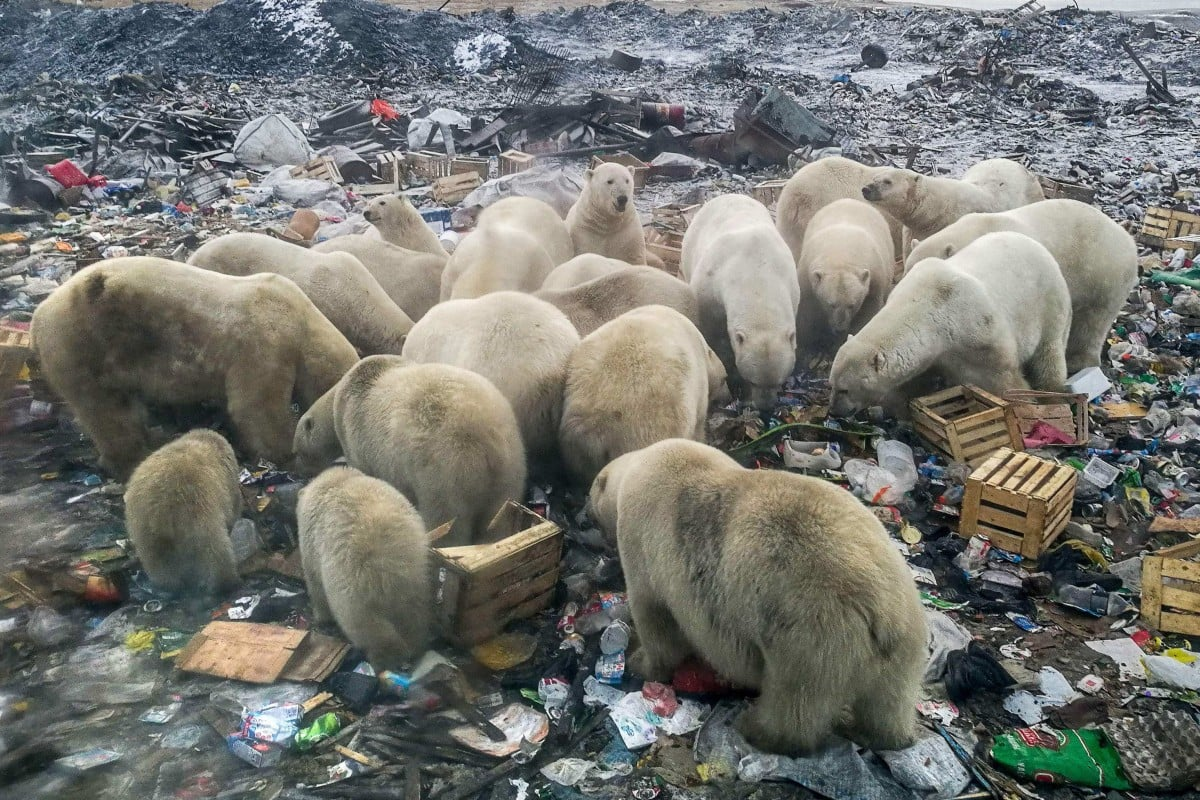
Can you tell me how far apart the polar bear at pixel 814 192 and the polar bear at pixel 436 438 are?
17.7 ft

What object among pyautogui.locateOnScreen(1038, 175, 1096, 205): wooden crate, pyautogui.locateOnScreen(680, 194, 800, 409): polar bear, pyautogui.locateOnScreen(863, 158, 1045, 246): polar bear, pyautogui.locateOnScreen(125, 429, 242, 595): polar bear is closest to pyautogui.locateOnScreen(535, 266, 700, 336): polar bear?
pyautogui.locateOnScreen(680, 194, 800, 409): polar bear

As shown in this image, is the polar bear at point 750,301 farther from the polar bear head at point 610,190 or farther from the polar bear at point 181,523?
the polar bear at point 181,523

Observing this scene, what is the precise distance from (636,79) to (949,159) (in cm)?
1266

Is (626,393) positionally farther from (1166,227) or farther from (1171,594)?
(1166,227)

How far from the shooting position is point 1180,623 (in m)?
4.64

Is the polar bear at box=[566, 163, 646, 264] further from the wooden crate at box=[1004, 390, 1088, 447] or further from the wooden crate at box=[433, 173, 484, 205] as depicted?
the wooden crate at box=[1004, 390, 1088, 447]

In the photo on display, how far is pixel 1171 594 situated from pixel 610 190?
6.21 meters

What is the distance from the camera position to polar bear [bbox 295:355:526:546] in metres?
4.70

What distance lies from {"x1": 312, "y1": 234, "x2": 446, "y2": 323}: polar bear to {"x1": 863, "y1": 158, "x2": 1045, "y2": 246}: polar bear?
179 inches

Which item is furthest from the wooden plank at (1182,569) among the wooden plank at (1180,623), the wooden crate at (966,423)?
the wooden crate at (966,423)

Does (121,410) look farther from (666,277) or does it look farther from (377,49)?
(377,49)

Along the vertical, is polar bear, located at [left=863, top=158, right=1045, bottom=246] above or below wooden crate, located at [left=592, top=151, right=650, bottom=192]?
above

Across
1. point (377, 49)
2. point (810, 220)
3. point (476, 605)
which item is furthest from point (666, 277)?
point (377, 49)

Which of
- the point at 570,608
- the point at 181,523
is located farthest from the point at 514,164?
the point at 570,608
